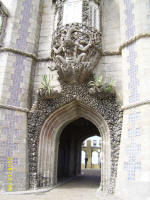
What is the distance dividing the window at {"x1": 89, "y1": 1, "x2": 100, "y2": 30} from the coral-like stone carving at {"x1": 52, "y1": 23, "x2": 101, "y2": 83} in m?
0.55

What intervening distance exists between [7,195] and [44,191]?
1541mm

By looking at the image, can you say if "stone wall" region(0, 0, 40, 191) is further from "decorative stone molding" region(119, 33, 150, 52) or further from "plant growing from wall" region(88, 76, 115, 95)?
"decorative stone molding" region(119, 33, 150, 52)

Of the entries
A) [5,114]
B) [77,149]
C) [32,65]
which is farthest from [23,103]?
[77,149]

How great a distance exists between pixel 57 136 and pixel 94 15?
23.0ft

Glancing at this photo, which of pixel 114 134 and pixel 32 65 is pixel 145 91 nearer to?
pixel 114 134

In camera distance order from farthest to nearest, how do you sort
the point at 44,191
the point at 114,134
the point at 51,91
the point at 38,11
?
the point at 38,11 → the point at 51,91 → the point at 114,134 → the point at 44,191

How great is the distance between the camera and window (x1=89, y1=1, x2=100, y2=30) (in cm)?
1116

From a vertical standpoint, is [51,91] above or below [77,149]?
above

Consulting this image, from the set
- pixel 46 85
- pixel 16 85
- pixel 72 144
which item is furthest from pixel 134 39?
pixel 72 144

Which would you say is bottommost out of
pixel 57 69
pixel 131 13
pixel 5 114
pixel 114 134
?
pixel 114 134

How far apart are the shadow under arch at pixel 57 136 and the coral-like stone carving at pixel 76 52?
147 centimetres

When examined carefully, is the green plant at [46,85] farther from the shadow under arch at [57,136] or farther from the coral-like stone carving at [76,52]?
the shadow under arch at [57,136]

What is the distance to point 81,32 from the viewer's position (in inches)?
412

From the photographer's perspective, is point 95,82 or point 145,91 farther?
point 95,82
